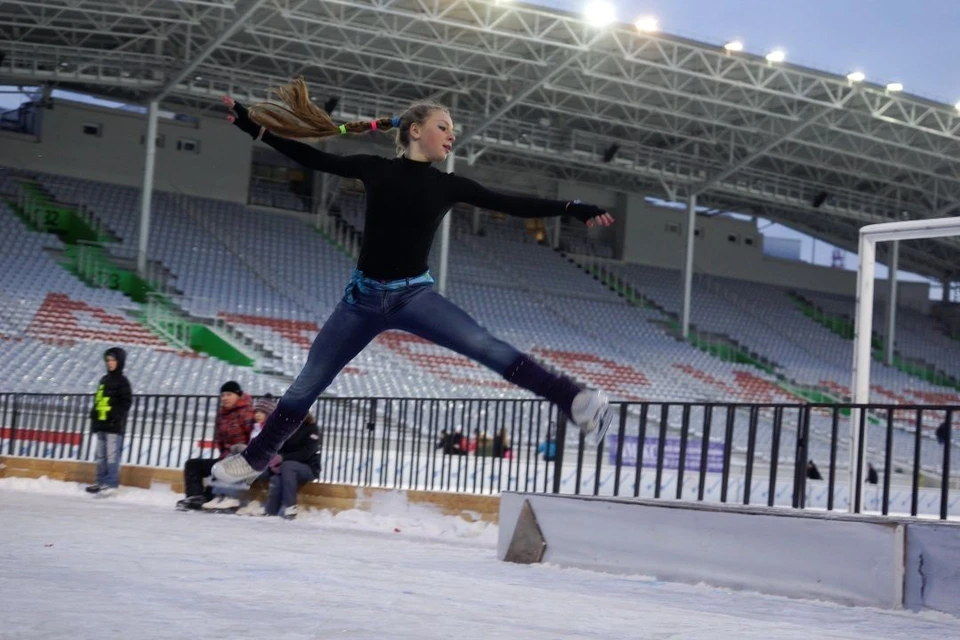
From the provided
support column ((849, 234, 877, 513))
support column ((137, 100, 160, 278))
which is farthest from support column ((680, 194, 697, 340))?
support column ((849, 234, 877, 513))

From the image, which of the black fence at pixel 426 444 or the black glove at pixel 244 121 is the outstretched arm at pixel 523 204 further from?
the black fence at pixel 426 444

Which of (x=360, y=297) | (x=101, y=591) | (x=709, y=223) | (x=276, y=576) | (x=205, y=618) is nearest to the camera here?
(x=205, y=618)

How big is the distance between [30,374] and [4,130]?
1369cm

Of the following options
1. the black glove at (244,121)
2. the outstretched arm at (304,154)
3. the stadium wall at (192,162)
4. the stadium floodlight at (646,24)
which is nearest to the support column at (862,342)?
the outstretched arm at (304,154)

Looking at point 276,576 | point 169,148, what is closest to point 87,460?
point 276,576

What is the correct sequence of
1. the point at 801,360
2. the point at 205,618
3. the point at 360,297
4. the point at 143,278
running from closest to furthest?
the point at 205,618
the point at 360,297
the point at 143,278
the point at 801,360

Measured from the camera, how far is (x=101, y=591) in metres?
4.26

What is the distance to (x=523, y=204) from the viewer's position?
180 inches

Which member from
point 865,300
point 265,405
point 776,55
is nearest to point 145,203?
point 776,55

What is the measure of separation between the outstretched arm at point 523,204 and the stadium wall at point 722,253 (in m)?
36.5

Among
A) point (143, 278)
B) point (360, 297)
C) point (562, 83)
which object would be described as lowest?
point (360, 297)

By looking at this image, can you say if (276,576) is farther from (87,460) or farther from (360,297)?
(87,460)

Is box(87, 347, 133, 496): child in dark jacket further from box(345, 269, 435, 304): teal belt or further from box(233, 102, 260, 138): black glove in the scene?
box(345, 269, 435, 304): teal belt

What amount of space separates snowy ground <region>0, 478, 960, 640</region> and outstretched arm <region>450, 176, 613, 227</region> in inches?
57.9
